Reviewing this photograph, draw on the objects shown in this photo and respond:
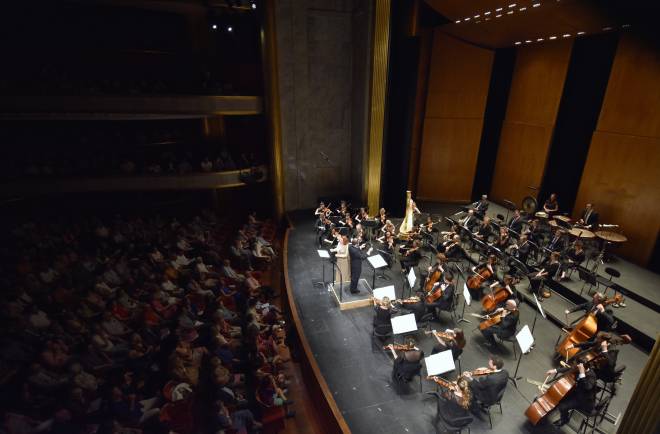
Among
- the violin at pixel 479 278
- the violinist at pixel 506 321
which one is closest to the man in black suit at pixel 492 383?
the violinist at pixel 506 321

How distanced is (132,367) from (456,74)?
1192 centimetres

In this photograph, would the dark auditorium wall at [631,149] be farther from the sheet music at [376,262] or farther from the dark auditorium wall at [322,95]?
the sheet music at [376,262]

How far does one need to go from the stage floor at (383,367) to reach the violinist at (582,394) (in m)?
0.47

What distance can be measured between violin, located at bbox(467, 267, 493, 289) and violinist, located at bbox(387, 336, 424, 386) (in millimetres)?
2442

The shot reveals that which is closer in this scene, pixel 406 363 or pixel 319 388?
pixel 406 363

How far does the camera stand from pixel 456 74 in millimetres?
12008

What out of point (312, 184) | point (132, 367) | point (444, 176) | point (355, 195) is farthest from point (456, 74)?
point (132, 367)

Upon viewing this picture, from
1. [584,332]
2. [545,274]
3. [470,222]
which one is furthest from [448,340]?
[470,222]

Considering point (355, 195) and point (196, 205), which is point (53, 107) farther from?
point (355, 195)

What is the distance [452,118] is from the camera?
1245 cm

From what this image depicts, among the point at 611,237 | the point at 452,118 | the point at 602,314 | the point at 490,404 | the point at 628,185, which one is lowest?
the point at 490,404

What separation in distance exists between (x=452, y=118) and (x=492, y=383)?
9890mm

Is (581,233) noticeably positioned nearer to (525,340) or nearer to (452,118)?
(525,340)

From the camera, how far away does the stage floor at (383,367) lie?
4684mm
